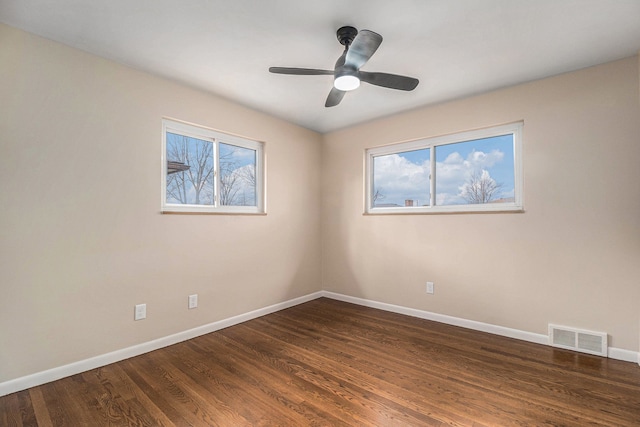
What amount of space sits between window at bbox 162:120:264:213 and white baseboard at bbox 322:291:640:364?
1849 mm

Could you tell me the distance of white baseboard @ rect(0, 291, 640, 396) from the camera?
6.31ft

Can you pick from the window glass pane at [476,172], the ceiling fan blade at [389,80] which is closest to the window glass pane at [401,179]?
the window glass pane at [476,172]

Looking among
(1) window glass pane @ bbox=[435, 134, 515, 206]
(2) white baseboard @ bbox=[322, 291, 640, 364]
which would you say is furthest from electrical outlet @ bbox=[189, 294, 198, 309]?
(1) window glass pane @ bbox=[435, 134, 515, 206]

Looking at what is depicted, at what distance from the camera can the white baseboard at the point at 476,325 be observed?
2.26 metres

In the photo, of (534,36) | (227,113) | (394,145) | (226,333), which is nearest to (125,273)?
(226,333)

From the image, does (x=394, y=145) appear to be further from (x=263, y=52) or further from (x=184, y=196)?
(x=184, y=196)

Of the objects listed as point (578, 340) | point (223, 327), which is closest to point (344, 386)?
point (223, 327)

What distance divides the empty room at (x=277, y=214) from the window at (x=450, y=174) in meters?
0.03

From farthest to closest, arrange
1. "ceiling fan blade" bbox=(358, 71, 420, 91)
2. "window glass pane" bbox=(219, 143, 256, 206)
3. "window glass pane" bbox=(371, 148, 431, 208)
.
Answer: "window glass pane" bbox=(371, 148, 431, 208)
"window glass pane" bbox=(219, 143, 256, 206)
"ceiling fan blade" bbox=(358, 71, 420, 91)

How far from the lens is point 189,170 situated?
9.34 feet

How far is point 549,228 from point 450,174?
1045 mm

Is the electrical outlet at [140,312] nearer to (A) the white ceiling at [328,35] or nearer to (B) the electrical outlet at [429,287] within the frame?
(A) the white ceiling at [328,35]

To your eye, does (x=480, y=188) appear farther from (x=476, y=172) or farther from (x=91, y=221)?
(x=91, y=221)

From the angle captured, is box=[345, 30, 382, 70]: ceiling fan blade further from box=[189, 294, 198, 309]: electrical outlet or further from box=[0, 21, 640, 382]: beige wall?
box=[189, 294, 198, 309]: electrical outlet
